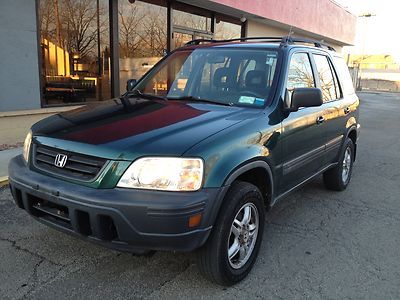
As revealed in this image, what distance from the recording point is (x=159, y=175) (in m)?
2.51

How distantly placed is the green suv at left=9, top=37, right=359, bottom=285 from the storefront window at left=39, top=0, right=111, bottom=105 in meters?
4.37

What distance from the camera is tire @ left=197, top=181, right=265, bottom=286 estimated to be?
2762 mm

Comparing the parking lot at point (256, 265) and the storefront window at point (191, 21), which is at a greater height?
the storefront window at point (191, 21)

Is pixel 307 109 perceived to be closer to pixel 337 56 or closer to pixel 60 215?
pixel 337 56

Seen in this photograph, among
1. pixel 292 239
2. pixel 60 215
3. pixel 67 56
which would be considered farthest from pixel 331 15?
pixel 60 215

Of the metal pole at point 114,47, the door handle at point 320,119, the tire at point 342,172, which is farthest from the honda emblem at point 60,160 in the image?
the metal pole at point 114,47

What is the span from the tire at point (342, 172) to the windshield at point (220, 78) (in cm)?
218

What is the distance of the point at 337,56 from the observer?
5344 mm

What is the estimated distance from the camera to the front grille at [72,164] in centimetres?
259

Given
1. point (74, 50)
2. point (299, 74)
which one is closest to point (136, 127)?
point (299, 74)

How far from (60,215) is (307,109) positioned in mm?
2565

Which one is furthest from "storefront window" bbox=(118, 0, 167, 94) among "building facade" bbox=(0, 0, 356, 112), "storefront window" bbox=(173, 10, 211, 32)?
"storefront window" bbox=(173, 10, 211, 32)

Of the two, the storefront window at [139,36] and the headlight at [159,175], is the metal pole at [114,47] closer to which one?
the storefront window at [139,36]

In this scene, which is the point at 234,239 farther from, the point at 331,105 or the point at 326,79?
the point at 326,79
